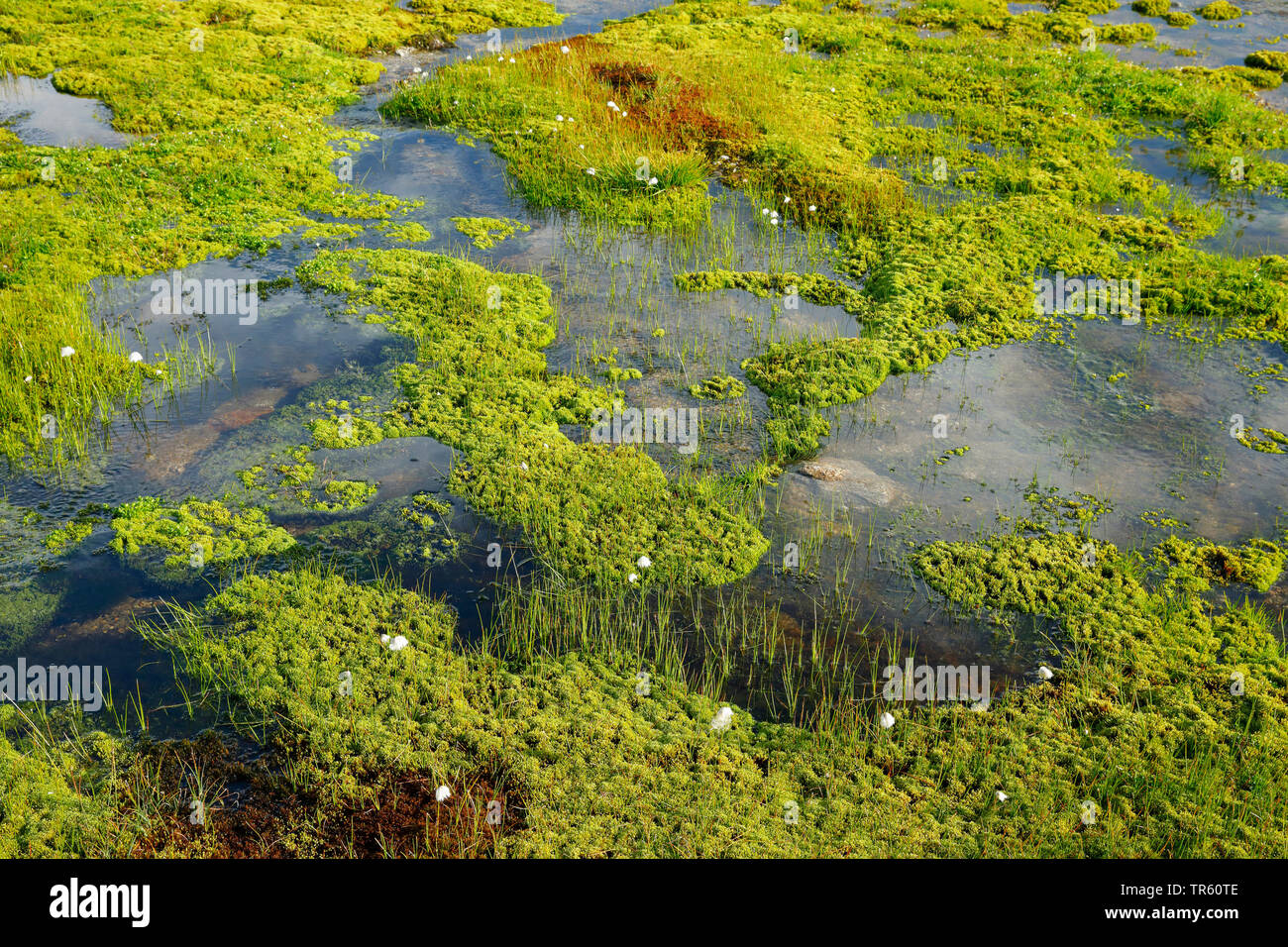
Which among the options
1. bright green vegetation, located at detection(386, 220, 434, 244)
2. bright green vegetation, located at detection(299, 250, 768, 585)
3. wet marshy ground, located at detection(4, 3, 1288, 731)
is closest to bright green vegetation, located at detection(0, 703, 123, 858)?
wet marshy ground, located at detection(4, 3, 1288, 731)

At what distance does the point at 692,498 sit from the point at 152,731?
15.7 ft

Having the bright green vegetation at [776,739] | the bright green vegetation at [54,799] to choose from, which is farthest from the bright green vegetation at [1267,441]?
the bright green vegetation at [54,799]

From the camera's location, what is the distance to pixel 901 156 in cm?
1581

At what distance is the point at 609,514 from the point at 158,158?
10.3 metres

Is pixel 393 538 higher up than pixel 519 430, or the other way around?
pixel 519 430

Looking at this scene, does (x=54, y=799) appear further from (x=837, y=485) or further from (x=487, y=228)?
(x=487, y=228)

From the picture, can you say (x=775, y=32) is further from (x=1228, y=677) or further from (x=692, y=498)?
(x=1228, y=677)

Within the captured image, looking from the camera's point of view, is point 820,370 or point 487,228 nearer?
point 820,370

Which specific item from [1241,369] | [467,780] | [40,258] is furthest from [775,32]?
[467,780]

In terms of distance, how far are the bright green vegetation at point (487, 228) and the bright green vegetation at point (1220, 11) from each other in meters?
19.5

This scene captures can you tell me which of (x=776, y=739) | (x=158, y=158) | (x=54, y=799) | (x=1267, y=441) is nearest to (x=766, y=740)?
(x=776, y=739)

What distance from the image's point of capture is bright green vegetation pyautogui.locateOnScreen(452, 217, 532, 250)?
43.6 feet

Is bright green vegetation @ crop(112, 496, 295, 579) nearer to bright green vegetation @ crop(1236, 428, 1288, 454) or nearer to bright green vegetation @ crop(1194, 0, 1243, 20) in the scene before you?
bright green vegetation @ crop(1236, 428, 1288, 454)

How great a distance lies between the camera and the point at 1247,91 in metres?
18.6
